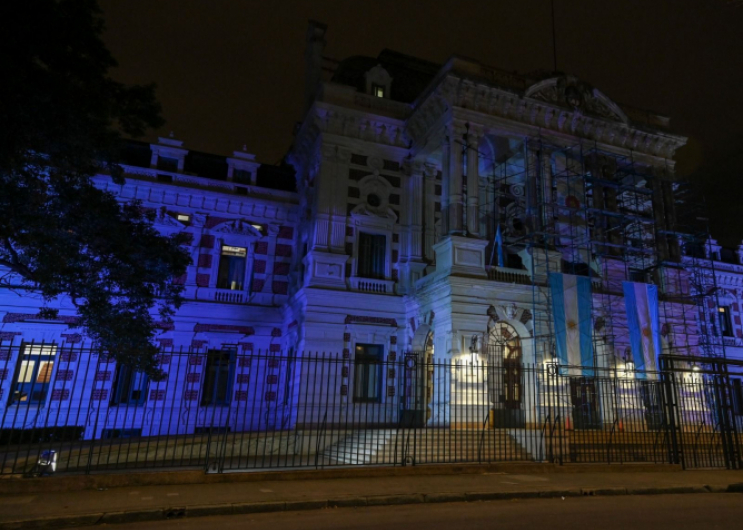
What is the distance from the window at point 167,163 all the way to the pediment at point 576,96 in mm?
16245

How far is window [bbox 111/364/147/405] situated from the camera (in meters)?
22.7

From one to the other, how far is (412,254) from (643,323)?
31.5 feet

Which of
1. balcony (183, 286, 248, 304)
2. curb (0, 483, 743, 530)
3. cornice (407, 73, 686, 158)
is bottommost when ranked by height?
curb (0, 483, 743, 530)

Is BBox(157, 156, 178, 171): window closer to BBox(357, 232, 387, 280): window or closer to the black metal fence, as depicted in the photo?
the black metal fence

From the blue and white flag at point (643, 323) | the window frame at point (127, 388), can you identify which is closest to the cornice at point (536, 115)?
the blue and white flag at point (643, 323)

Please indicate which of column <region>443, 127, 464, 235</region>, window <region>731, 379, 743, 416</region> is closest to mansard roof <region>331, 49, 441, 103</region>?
column <region>443, 127, 464, 235</region>

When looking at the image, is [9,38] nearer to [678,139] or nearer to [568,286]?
[568,286]

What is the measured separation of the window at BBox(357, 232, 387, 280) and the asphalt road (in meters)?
14.9

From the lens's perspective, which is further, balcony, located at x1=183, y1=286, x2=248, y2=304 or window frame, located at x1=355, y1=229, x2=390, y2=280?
balcony, located at x1=183, y1=286, x2=248, y2=304

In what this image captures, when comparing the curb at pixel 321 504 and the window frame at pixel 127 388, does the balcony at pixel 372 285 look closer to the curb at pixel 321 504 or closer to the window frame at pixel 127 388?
the window frame at pixel 127 388

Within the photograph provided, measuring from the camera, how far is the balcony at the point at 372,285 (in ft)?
77.3

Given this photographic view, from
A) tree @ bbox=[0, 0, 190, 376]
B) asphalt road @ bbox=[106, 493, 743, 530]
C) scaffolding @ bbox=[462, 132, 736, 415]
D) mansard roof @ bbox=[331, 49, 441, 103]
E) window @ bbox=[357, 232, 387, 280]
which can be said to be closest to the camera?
asphalt road @ bbox=[106, 493, 743, 530]

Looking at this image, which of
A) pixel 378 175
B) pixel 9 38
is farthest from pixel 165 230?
pixel 9 38

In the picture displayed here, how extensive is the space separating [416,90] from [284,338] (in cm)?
1390
